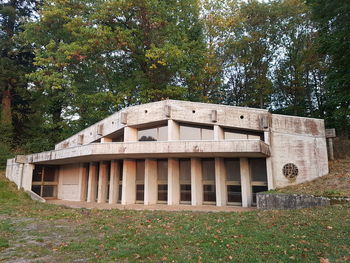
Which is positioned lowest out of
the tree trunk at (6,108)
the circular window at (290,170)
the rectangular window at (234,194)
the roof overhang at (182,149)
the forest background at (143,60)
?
the rectangular window at (234,194)

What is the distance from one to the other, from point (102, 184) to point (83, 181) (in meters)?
2.90

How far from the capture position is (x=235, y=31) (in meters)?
28.0

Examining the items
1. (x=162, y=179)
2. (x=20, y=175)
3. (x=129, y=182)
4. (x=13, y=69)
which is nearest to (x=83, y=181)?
(x=20, y=175)

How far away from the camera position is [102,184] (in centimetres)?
1886

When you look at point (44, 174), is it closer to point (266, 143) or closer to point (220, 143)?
point (220, 143)

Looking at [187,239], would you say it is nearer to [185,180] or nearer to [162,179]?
[185,180]

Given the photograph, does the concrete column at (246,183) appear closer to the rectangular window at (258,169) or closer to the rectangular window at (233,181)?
the rectangular window at (258,169)

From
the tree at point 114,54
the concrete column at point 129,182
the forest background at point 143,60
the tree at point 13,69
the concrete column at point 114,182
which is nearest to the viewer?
the concrete column at point 129,182

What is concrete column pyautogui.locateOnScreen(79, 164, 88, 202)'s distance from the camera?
67.4 feet

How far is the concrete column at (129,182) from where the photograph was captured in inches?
657

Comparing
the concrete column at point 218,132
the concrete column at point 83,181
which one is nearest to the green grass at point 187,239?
the concrete column at point 218,132

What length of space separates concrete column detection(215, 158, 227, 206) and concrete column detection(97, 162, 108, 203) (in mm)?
8628

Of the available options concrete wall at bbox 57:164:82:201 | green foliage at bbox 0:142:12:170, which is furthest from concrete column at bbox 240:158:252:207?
green foliage at bbox 0:142:12:170

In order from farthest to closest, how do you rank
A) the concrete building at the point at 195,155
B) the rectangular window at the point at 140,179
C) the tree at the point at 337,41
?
the rectangular window at the point at 140,179 → the tree at the point at 337,41 → the concrete building at the point at 195,155
